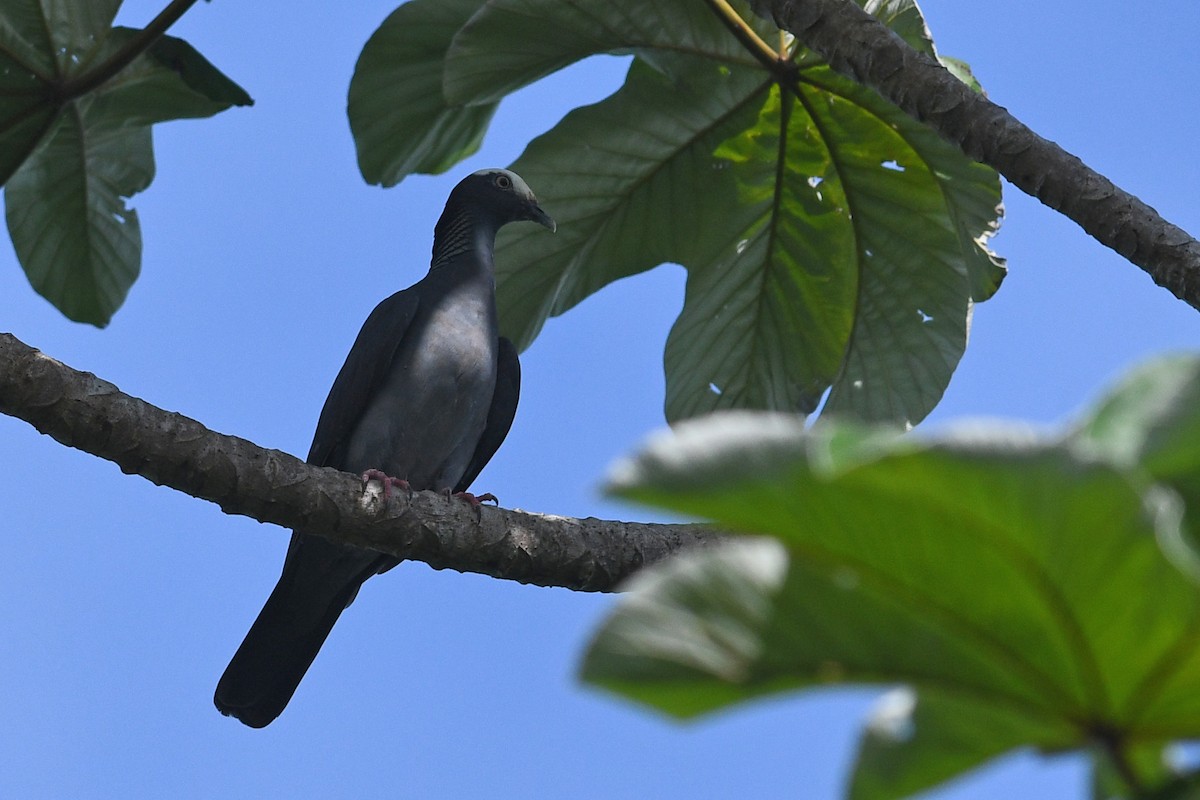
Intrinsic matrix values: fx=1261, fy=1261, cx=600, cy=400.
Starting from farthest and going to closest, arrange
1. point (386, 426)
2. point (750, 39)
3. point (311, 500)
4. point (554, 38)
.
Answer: point (386, 426)
point (750, 39)
point (554, 38)
point (311, 500)

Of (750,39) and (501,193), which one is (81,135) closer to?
(501,193)

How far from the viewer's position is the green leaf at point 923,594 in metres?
0.79

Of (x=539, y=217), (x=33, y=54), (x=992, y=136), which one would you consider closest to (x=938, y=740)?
(x=992, y=136)

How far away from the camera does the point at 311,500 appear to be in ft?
9.78

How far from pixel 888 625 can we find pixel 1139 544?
18 centimetres

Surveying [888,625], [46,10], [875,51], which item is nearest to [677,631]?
[888,625]

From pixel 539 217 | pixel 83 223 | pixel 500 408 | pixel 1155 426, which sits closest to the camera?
pixel 1155 426

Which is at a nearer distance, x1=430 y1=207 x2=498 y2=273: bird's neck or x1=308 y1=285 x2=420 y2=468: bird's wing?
x1=308 y1=285 x2=420 y2=468: bird's wing

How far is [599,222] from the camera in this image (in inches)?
169

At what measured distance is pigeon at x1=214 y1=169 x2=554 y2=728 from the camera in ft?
13.8

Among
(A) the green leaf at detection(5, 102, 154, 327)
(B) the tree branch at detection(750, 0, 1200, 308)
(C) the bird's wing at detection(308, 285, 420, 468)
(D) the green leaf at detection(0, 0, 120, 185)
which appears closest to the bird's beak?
(C) the bird's wing at detection(308, 285, 420, 468)

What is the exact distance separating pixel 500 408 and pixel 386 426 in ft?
1.71

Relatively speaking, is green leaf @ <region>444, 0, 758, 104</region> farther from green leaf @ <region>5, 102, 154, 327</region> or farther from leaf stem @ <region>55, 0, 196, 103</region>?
green leaf @ <region>5, 102, 154, 327</region>

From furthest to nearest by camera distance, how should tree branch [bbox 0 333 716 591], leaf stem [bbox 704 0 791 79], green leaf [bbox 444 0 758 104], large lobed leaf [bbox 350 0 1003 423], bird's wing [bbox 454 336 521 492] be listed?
bird's wing [bbox 454 336 521 492], large lobed leaf [bbox 350 0 1003 423], leaf stem [bbox 704 0 791 79], green leaf [bbox 444 0 758 104], tree branch [bbox 0 333 716 591]
